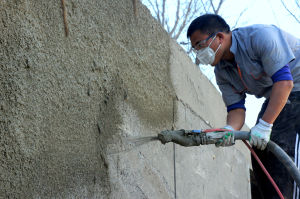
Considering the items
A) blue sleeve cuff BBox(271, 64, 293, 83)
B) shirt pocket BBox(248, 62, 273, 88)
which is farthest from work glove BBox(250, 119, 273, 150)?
shirt pocket BBox(248, 62, 273, 88)

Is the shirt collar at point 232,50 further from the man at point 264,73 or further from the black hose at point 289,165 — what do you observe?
the black hose at point 289,165

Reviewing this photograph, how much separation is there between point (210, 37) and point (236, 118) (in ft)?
1.95

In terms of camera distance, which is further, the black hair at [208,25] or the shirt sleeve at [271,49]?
the black hair at [208,25]

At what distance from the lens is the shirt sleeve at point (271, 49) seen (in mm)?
2053

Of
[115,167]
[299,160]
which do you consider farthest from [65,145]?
[299,160]

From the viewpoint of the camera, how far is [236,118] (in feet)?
8.30

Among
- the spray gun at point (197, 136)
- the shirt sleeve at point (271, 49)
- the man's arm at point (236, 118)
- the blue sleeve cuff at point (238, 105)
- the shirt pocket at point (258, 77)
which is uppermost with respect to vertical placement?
the shirt sleeve at point (271, 49)

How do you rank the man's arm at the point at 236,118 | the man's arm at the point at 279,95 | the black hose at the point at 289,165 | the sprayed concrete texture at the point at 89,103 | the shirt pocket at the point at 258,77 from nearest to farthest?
1. the sprayed concrete texture at the point at 89,103
2. the black hose at the point at 289,165
3. the man's arm at the point at 279,95
4. the shirt pocket at the point at 258,77
5. the man's arm at the point at 236,118

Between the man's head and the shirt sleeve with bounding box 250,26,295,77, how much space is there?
0.20 metres

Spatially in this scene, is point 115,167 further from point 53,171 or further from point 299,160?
point 299,160

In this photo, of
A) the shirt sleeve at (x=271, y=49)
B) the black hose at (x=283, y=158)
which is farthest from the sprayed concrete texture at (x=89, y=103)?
the shirt sleeve at (x=271, y=49)

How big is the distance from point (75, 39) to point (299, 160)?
1406 mm

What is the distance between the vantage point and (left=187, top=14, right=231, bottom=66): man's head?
92.2 inches

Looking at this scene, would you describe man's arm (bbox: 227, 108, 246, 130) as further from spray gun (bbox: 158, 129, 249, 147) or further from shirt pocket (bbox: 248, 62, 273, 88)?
spray gun (bbox: 158, 129, 249, 147)
